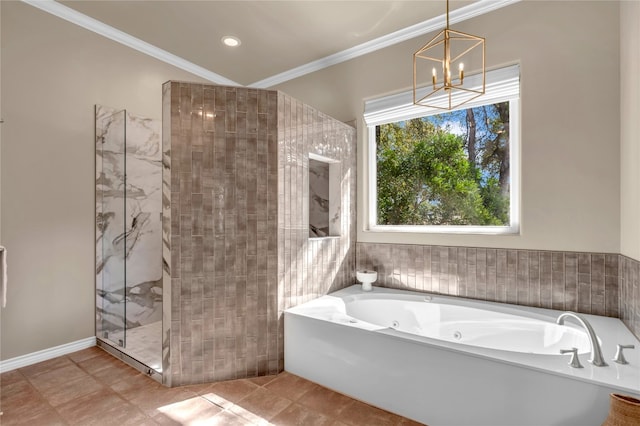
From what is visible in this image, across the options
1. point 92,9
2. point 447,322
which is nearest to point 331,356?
point 447,322

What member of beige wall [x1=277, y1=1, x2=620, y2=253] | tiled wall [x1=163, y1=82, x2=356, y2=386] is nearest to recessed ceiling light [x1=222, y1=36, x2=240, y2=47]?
tiled wall [x1=163, y1=82, x2=356, y2=386]

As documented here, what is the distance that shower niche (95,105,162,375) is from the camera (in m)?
2.62

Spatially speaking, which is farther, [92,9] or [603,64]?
[92,9]

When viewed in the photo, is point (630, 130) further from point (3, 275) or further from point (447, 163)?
point (3, 275)

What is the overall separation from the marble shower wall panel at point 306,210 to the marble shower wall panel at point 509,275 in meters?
0.42

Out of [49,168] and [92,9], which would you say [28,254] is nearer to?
[49,168]

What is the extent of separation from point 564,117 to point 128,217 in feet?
11.8

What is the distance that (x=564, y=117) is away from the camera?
2113 mm

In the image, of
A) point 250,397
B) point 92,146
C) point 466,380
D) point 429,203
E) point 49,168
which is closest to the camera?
point 466,380

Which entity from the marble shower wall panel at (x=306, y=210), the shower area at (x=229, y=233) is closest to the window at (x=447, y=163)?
the marble shower wall panel at (x=306, y=210)

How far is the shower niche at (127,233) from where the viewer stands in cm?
262

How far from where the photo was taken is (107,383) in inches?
79.6

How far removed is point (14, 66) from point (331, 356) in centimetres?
302

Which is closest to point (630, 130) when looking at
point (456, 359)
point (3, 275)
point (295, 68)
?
point (456, 359)
